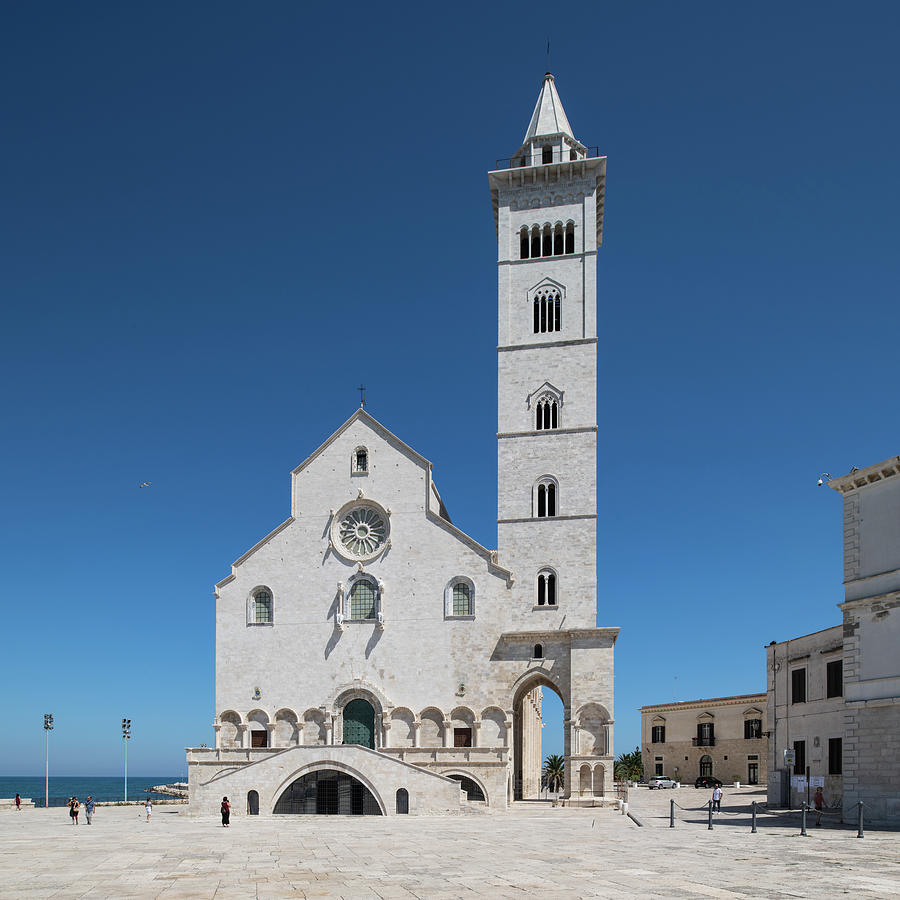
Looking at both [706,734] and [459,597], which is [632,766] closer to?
[706,734]

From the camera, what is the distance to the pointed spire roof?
52688 mm

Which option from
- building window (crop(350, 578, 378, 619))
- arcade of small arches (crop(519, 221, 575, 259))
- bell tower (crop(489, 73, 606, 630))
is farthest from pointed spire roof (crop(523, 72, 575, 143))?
building window (crop(350, 578, 378, 619))

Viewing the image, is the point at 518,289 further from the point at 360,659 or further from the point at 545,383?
the point at 360,659

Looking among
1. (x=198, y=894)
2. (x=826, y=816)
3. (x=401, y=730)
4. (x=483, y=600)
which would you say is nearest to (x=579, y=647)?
(x=483, y=600)

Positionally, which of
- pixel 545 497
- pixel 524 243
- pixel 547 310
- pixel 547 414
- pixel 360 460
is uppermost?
pixel 524 243

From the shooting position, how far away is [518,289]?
50.6 meters

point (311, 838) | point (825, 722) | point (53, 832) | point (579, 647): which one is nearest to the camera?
point (311, 838)

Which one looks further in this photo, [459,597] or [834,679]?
[459,597]

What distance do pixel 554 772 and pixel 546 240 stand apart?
151 ft

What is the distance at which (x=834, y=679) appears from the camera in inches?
1550

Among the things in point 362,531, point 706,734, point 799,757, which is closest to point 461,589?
point 362,531

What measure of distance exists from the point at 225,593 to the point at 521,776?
17.9 m

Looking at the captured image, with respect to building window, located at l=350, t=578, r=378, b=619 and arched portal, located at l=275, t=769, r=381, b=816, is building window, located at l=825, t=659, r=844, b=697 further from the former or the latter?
building window, located at l=350, t=578, r=378, b=619

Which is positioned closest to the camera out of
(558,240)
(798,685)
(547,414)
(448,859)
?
(448,859)
